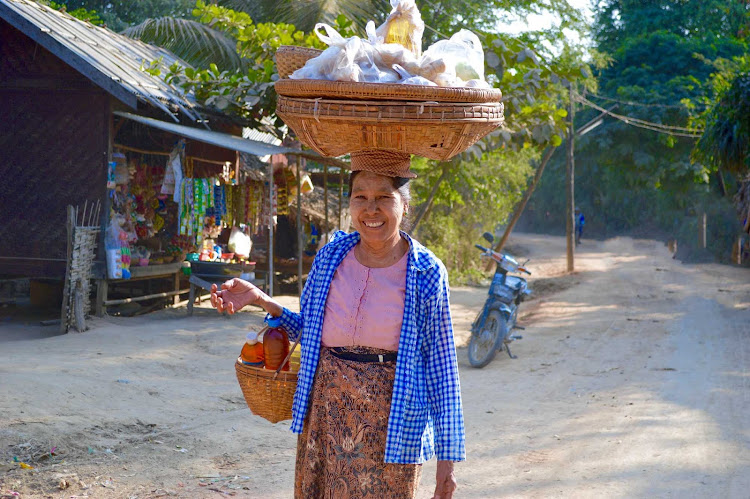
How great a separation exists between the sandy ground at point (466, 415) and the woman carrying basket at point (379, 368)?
6.23 ft

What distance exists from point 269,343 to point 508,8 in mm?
15981

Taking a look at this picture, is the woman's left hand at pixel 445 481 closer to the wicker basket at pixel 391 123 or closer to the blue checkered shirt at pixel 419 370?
the blue checkered shirt at pixel 419 370

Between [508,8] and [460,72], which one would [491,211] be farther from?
[460,72]

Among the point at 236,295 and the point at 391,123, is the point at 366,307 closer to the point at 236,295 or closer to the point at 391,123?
the point at 236,295

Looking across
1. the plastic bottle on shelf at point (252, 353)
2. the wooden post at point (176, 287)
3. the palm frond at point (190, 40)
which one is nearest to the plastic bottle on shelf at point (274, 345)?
the plastic bottle on shelf at point (252, 353)

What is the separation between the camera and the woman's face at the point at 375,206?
8.35ft

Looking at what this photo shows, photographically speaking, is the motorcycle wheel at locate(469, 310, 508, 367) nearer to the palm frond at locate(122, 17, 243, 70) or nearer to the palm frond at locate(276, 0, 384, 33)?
the palm frond at locate(276, 0, 384, 33)

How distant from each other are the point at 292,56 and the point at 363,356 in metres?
1.14

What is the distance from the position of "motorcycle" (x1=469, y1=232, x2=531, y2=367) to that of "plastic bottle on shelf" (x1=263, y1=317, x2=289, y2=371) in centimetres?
558

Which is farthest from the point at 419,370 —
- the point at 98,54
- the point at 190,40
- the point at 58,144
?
the point at 190,40

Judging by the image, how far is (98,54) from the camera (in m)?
9.14

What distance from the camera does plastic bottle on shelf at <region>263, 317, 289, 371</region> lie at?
2.84m

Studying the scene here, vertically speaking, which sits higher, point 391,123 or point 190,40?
point 190,40

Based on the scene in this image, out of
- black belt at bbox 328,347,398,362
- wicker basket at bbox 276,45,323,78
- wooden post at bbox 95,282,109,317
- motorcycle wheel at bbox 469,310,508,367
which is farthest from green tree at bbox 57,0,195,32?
black belt at bbox 328,347,398,362
